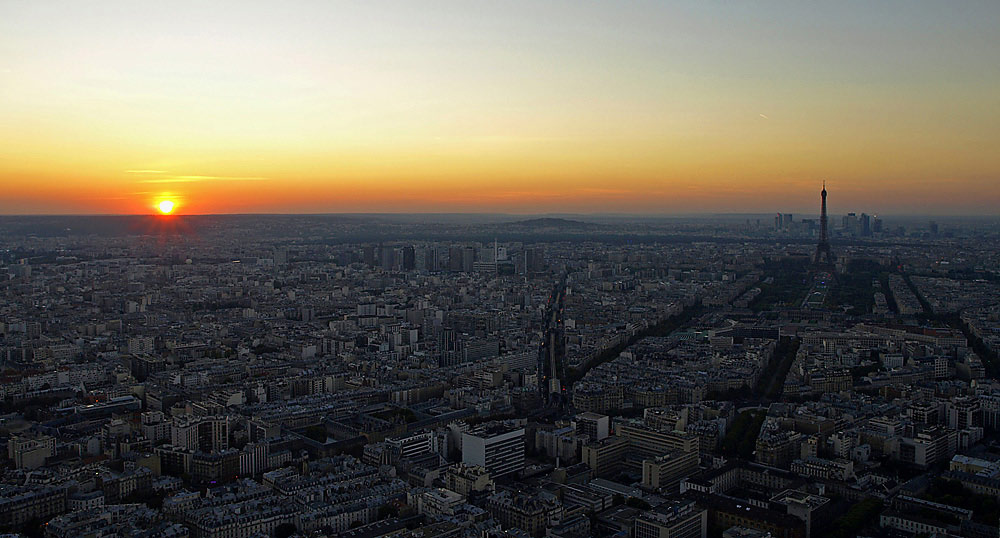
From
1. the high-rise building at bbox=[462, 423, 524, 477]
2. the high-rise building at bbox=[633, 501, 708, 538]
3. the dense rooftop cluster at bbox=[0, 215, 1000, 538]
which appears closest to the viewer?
the high-rise building at bbox=[633, 501, 708, 538]

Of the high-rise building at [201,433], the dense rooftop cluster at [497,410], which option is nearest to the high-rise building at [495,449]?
the dense rooftop cluster at [497,410]

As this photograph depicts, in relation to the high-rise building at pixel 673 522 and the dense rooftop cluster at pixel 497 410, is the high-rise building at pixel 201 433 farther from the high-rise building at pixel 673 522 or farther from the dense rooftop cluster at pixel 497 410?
the high-rise building at pixel 673 522

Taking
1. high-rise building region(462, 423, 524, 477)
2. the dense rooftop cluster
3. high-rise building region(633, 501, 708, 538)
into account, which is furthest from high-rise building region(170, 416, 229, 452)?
high-rise building region(633, 501, 708, 538)

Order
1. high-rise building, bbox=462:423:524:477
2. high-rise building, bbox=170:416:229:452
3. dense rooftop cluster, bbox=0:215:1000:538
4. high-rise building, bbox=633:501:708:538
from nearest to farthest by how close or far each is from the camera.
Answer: high-rise building, bbox=633:501:708:538 → dense rooftop cluster, bbox=0:215:1000:538 → high-rise building, bbox=462:423:524:477 → high-rise building, bbox=170:416:229:452

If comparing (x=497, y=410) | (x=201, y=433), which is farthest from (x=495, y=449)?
(x=201, y=433)

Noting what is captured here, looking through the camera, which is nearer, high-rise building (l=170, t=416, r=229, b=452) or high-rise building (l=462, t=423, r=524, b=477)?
high-rise building (l=462, t=423, r=524, b=477)

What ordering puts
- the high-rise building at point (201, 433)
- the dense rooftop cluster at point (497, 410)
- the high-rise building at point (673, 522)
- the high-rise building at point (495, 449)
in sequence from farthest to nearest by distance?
1. the high-rise building at point (201, 433)
2. the high-rise building at point (495, 449)
3. the dense rooftop cluster at point (497, 410)
4. the high-rise building at point (673, 522)

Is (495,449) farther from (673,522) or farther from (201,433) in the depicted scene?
(201,433)

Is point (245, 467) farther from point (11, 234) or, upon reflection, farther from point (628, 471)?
point (11, 234)

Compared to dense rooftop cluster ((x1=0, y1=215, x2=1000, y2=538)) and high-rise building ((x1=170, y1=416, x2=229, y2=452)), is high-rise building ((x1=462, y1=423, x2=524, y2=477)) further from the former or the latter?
high-rise building ((x1=170, y1=416, x2=229, y2=452))

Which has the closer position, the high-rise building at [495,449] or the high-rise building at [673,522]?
the high-rise building at [673,522]

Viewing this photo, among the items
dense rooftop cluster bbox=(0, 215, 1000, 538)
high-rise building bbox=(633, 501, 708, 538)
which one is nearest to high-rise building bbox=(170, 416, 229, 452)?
dense rooftop cluster bbox=(0, 215, 1000, 538)

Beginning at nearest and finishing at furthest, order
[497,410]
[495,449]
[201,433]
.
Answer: [495,449], [201,433], [497,410]

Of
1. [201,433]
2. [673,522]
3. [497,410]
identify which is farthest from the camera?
[497,410]
